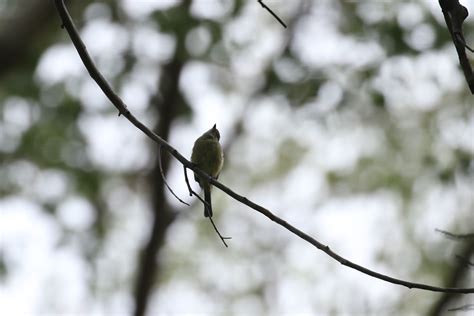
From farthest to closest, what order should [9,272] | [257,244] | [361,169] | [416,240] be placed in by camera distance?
1. [257,244]
2. [361,169]
3. [416,240]
4. [9,272]

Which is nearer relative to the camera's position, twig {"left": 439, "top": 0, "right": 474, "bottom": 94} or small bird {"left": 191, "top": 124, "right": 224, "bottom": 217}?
twig {"left": 439, "top": 0, "right": 474, "bottom": 94}

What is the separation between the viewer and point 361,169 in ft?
37.9

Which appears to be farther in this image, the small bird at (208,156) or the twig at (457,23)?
the small bird at (208,156)

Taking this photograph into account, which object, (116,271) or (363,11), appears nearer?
(363,11)

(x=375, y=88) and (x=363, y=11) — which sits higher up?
(x=363, y=11)

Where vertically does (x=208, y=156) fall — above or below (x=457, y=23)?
above

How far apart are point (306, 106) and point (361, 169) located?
3.02 meters

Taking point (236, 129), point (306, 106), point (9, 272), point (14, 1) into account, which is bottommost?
point (9, 272)

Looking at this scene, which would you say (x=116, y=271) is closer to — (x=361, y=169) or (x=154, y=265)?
(x=154, y=265)

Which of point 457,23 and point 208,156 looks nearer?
point 457,23

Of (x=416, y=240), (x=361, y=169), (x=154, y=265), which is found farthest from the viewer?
(x=361, y=169)

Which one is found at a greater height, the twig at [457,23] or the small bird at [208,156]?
the small bird at [208,156]

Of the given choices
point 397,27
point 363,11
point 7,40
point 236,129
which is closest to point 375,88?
point 397,27

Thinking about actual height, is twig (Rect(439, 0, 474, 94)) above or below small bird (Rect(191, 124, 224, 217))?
below
